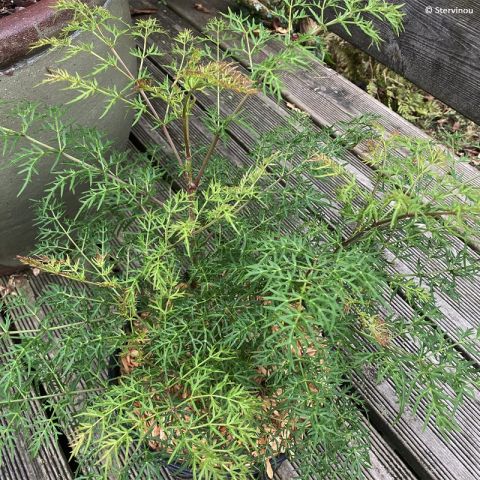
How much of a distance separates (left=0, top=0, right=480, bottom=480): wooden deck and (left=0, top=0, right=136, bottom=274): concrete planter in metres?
0.24

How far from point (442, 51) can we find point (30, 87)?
4.10ft

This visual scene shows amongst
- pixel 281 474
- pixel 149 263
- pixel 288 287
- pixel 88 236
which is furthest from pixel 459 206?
pixel 281 474

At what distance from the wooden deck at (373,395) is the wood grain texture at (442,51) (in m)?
0.25

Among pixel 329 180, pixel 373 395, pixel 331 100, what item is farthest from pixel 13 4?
pixel 373 395

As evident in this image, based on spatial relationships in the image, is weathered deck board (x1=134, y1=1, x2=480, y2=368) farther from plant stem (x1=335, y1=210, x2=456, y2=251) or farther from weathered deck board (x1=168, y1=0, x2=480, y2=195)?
plant stem (x1=335, y1=210, x2=456, y2=251)

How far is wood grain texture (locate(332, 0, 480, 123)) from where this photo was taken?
60.8 inches

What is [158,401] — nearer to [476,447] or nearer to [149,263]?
[149,263]

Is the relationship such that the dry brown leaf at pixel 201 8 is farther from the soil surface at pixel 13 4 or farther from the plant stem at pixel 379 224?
the plant stem at pixel 379 224

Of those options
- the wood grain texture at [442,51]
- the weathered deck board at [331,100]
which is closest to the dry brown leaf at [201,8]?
the weathered deck board at [331,100]

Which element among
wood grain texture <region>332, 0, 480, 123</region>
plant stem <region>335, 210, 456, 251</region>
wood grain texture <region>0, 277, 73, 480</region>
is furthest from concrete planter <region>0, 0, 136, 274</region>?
wood grain texture <region>332, 0, 480, 123</region>

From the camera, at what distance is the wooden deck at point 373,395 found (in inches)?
48.8

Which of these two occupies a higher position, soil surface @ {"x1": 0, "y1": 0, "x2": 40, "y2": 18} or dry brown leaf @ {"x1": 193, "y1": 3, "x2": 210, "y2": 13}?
soil surface @ {"x1": 0, "y1": 0, "x2": 40, "y2": 18}

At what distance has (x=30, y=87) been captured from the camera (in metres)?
1.19

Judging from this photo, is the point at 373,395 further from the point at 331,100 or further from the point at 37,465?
the point at 331,100
